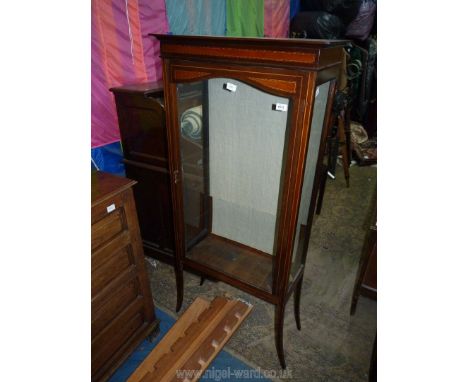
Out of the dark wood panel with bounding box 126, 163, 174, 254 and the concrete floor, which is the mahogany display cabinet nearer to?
the concrete floor

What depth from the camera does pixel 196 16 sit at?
225 cm

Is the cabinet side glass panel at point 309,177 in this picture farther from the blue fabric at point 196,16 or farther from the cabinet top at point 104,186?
the blue fabric at point 196,16

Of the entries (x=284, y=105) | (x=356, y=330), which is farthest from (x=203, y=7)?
(x=356, y=330)

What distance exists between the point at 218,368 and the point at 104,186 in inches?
42.8

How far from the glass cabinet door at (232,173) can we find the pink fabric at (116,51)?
27.2 inches

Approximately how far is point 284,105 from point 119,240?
0.89m

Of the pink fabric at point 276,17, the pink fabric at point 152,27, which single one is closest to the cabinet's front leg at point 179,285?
the pink fabric at point 152,27

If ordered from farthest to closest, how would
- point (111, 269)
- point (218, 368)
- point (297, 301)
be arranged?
point (297, 301), point (218, 368), point (111, 269)

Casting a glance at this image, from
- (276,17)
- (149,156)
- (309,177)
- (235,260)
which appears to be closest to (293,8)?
(276,17)

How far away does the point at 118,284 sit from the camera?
1.40 m

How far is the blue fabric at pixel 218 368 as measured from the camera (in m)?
1.57

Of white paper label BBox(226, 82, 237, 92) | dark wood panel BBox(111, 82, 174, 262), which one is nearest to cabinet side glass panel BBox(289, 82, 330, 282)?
white paper label BBox(226, 82, 237, 92)

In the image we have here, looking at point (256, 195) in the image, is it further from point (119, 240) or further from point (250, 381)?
point (250, 381)

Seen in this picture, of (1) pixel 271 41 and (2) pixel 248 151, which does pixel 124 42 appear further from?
(1) pixel 271 41
